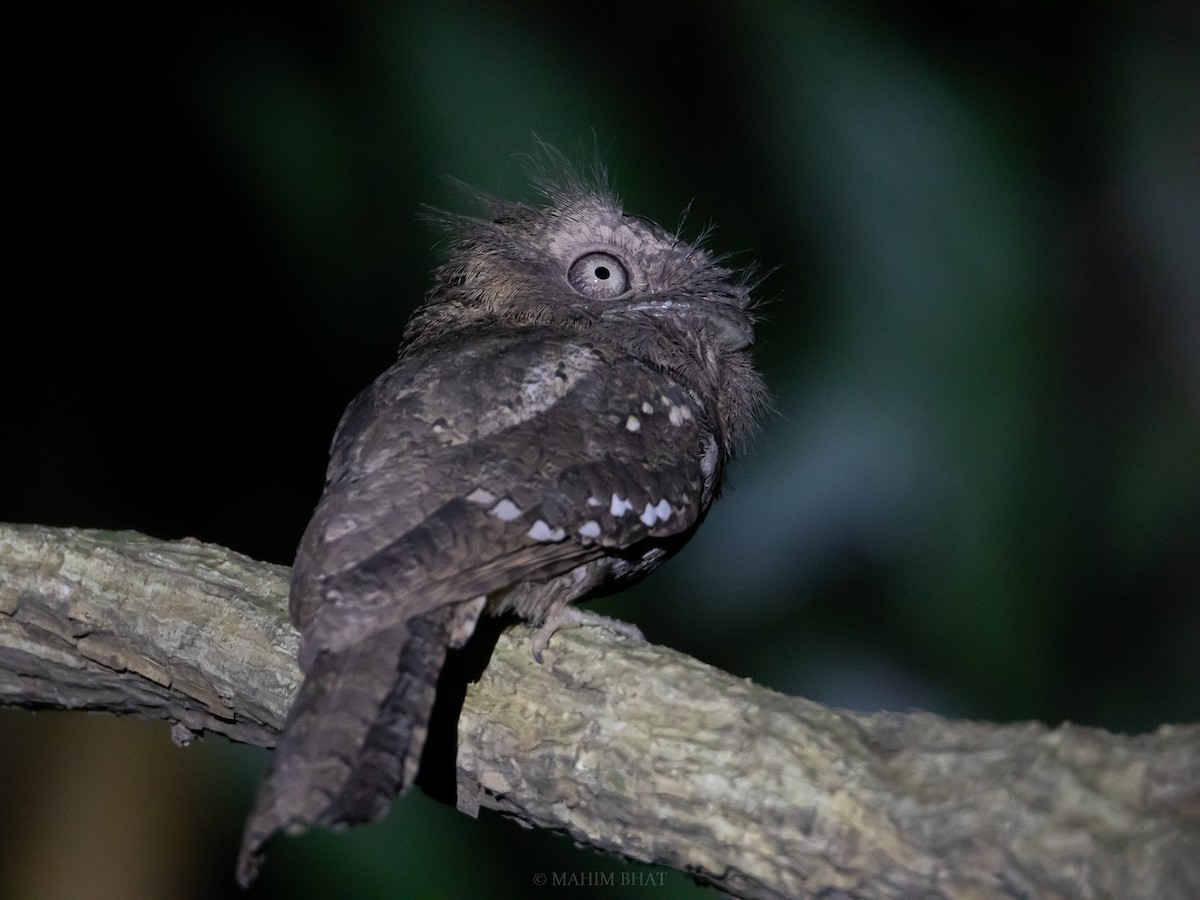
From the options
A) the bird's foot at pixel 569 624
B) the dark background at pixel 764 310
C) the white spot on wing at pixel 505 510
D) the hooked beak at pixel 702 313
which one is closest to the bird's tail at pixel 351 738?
the white spot on wing at pixel 505 510

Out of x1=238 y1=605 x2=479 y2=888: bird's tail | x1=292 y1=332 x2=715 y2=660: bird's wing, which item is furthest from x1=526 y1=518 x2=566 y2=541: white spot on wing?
x1=238 y1=605 x2=479 y2=888: bird's tail

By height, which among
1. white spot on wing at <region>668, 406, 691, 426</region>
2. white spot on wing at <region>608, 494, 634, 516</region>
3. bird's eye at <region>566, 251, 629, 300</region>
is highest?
bird's eye at <region>566, 251, 629, 300</region>

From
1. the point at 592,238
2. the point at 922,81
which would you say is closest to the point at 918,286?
the point at 922,81

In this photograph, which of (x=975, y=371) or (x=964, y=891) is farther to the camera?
(x=975, y=371)

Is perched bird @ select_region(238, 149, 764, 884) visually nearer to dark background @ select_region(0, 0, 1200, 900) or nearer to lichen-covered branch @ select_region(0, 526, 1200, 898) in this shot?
lichen-covered branch @ select_region(0, 526, 1200, 898)

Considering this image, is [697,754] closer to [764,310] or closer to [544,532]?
[544,532]

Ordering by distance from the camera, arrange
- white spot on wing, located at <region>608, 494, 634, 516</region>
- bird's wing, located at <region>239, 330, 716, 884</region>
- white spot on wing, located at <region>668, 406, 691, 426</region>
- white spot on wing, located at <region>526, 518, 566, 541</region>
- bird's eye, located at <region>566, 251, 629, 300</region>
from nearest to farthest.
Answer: bird's wing, located at <region>239, 330, 716, 884</region>
white spot on wing, located at <region>526, 518, 566, 541</region>
white spot on wing, located at <region>608, 494, 634, 516</region>
white spot on wing, located at <region>668, 406, 691, 426</region>
bird's eye, located at <region>566, 251, 629, 300</region>

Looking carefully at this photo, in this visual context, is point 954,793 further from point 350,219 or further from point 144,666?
point 350,219

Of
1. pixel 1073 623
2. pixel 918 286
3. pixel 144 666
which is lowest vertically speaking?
pixel 144 666

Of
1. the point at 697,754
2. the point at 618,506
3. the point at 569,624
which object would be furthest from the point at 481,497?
the point at 697,754

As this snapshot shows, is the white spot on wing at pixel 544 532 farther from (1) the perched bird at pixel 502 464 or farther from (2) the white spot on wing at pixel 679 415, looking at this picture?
(2) the white spot on wing at pixel 679 415
